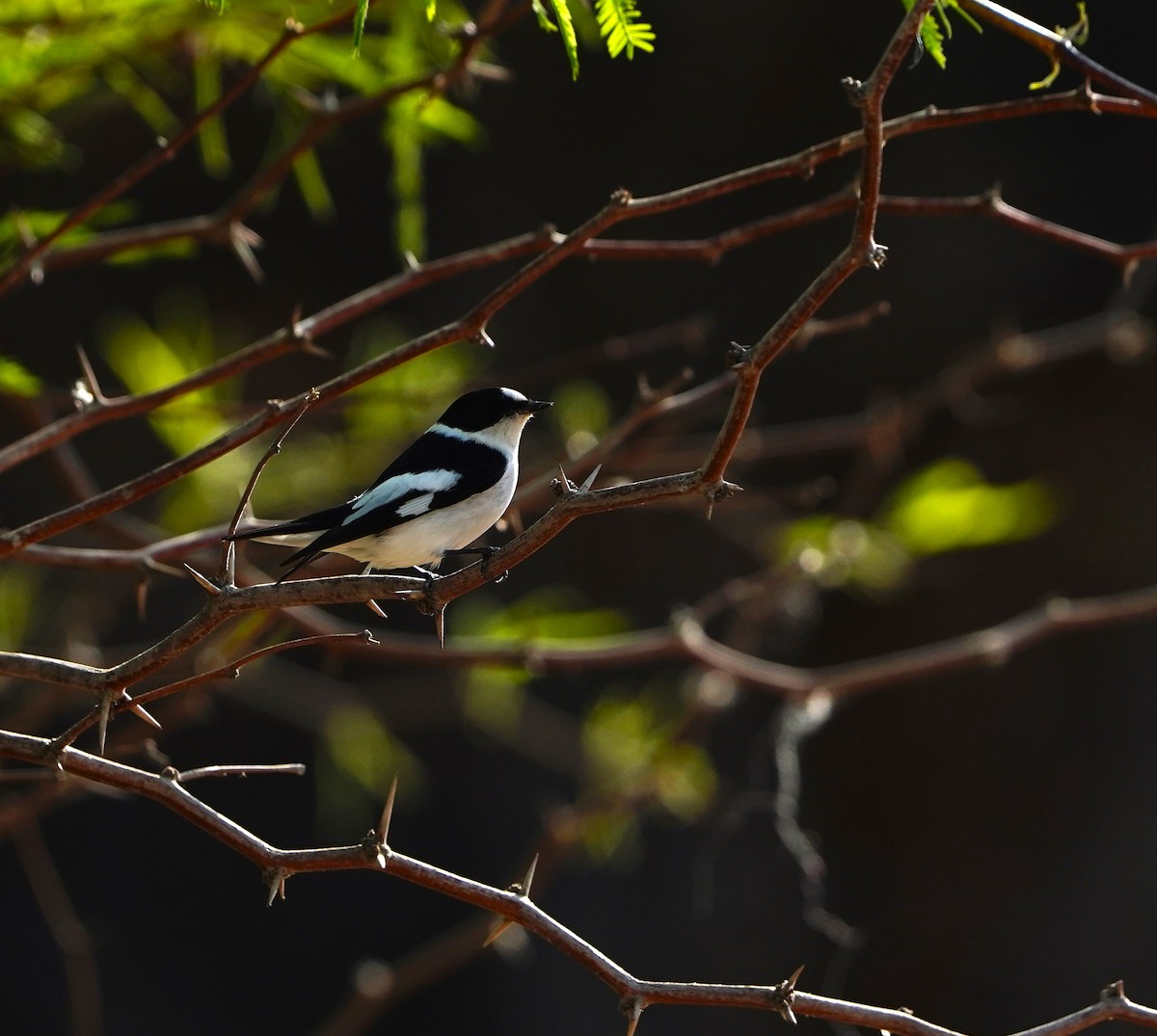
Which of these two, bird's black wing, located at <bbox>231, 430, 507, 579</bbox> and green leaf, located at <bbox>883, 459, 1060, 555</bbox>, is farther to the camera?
green leaf, located at <bbox>883, 459, 1060, 555</bbox>

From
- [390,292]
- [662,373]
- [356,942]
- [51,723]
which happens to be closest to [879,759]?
[662,373]

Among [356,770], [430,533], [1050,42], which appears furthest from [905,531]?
[1050,42]

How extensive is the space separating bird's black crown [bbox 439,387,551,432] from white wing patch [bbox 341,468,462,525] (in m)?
0.24

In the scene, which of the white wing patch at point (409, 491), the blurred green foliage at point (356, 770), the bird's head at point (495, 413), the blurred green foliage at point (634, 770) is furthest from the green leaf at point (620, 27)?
the blurred green foliage at point (356, 770)

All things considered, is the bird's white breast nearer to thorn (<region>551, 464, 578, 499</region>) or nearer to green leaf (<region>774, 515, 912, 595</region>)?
green leaf (<region>774, 515, 912, 595</region>)

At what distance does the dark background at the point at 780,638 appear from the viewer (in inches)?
172

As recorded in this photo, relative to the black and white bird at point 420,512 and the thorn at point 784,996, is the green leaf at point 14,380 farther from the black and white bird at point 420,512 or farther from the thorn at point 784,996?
the thorn at point 784,996

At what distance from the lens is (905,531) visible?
112 inches

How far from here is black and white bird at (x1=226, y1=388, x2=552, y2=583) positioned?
194 cm

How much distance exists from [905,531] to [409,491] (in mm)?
1240

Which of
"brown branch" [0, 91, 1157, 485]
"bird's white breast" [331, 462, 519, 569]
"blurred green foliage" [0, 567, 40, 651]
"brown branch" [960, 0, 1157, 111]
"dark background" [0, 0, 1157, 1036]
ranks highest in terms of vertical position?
"brown branch" [960, 0, 1157, 111]

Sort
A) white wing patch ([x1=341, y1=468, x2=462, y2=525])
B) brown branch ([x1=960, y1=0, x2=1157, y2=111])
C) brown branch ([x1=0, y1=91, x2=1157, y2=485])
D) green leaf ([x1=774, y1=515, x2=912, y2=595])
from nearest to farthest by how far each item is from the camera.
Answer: brown branch ([x1=960, y1=0, x2=1157, y2=111]) → brown branch ([x1=0, y1=91, x2=1157, y2=485]) → white wing patch ([x1=341, y1=468, x2=462, y2=525]) → green leaf ([x1=774, y1=515, x2=912, y2=595])

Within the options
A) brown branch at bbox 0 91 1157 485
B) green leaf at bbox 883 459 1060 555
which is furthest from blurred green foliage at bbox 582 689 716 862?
brown branch at bbox 0 91 1157 485

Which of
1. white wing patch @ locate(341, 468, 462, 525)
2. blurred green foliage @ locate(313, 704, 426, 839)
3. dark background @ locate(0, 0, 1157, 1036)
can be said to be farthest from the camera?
dark background @ locate(0, 0, 1157, 1036)
